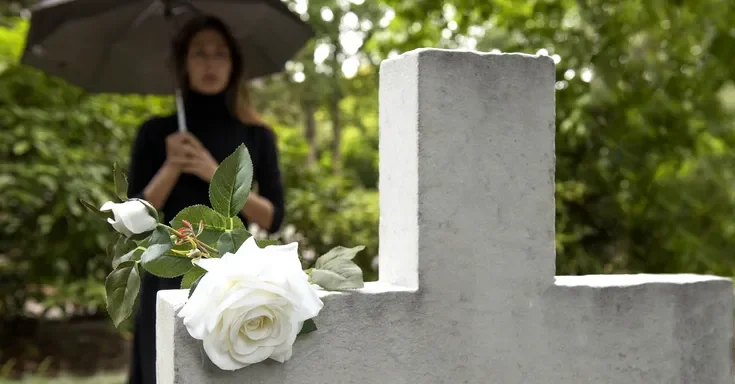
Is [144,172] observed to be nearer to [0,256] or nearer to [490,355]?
[490,355]

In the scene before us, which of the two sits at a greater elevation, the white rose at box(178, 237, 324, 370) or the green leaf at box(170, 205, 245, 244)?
the green leaf at box(170, 205, 245, 244)

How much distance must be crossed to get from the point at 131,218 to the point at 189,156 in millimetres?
1254

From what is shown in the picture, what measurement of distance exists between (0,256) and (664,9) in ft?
14.5

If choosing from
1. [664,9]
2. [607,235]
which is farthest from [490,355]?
[607,235]

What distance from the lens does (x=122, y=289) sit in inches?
51.0

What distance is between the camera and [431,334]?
1390 mm

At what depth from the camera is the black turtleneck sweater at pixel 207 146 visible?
2.66 meters

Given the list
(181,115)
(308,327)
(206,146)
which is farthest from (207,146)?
(308,327)

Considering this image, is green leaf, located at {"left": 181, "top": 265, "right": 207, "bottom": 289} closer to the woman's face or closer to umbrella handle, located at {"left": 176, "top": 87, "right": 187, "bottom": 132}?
umbrella handle, located at {"left": 176, "top": 87, "right": 187, "bottom": 132}

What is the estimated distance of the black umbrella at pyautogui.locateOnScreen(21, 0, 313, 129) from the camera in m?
3.29

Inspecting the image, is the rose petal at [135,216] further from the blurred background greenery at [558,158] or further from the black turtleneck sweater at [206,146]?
the blurred background greenery at [558,158]

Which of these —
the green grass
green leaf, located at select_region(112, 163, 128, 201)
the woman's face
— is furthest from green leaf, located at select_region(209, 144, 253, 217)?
the green grass

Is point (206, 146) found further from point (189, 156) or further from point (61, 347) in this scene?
point (61, 347)

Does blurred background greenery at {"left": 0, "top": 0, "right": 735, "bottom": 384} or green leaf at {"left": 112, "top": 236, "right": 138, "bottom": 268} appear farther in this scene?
blurred background greenery at {"left": 0, "top": 0, "right": 735, "bottom": 384}
